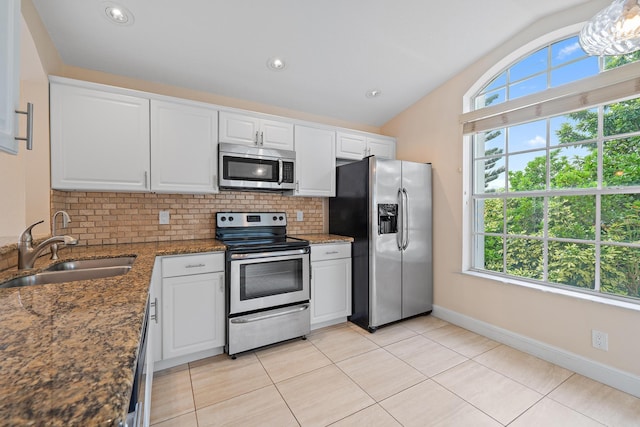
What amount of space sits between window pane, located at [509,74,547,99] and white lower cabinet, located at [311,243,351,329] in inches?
85.2

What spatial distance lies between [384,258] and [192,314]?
1.82m

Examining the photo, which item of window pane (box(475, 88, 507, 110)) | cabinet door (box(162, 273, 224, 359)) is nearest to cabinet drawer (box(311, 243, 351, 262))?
cabinet door (box(162, 273, 224, 359))

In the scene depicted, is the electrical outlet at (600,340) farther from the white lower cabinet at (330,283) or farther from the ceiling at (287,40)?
the ceiling at (287,40)

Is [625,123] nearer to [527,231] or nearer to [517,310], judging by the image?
[527,231]

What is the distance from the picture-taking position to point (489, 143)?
115 inches

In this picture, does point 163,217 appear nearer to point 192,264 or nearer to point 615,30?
point 192,264

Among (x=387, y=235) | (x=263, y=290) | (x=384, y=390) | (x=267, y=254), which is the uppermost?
(x=387, y=235)

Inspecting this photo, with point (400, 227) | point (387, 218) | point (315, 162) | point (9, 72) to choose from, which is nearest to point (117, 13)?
point (9, 72)

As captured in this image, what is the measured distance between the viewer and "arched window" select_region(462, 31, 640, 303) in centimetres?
206

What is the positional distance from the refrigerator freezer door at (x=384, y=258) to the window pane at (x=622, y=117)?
1.59 m

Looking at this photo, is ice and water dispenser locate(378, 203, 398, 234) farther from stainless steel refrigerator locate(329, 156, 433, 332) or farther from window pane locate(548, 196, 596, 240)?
window pane locate(548, 196, 596, 240)

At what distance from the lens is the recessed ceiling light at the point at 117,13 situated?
1.87 meters

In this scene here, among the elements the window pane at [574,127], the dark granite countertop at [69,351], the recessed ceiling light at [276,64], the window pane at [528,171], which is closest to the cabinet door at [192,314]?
the dark granite countertop at [69,351]

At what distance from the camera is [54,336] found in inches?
27.3
